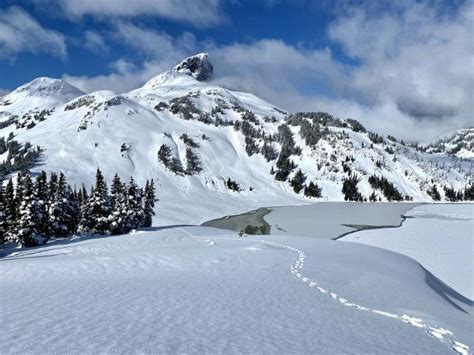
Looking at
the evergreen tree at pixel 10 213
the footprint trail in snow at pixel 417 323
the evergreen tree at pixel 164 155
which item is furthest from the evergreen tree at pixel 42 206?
the evergreen tree at pixel 164 155

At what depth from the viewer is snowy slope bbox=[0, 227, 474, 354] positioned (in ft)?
23.4

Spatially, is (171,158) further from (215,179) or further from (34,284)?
(34,284)

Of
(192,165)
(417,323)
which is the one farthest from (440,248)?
(192,165)

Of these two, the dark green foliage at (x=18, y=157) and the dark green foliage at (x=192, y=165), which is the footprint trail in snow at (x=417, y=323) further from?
the dark green foliage at (x=192, y=165)

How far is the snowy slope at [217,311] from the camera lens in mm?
7137

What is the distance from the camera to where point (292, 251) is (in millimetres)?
30984

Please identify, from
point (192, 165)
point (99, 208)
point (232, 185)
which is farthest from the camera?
point (192, 165)

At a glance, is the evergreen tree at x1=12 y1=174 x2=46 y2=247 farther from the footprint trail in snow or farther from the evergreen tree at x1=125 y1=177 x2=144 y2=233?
the footprint trail in snow

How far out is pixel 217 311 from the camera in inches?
404

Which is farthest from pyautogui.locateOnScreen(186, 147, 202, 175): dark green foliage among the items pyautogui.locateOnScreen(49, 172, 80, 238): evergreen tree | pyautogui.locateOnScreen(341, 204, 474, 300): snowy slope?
pyautogui.locateOnScreen(341, 204, 474, 300): snowy slope

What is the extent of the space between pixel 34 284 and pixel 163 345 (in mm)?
9417

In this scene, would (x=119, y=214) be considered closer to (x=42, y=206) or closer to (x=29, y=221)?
(x=42, y=206)

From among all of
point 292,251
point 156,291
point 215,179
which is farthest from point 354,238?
point 215,179

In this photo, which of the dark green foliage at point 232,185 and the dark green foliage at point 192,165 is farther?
the dark green foliage at point 192,165
